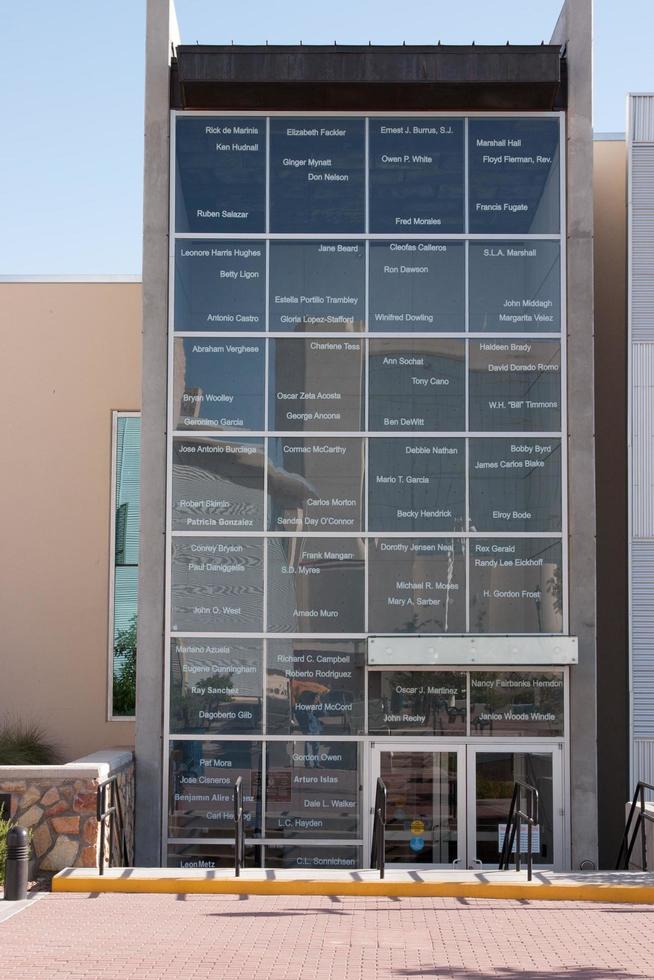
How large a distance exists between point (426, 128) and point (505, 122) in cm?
113

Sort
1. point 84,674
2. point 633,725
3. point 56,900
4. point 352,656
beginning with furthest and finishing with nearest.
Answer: point 84,674 → point 633,725 → point 352,656 → point 56,900

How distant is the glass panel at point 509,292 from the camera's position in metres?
16.9

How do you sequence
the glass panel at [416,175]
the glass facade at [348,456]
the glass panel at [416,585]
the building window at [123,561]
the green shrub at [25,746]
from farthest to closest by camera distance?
the building window at [123,561] → the green shrub at [25,746] → the glass panel at [416,175] → the glass panel at [416,585] → the glass facade at [348,456]

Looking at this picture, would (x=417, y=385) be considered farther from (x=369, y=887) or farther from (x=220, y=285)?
(x=369, y=887)

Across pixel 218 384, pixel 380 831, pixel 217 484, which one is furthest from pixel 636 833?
pixel 218 384

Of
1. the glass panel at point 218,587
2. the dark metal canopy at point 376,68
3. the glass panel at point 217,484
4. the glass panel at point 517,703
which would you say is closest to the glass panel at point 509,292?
the dark metal canopy at point 376,68

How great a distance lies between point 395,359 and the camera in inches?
662

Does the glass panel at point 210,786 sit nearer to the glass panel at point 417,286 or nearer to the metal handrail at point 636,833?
the metal handrail at point 636,833

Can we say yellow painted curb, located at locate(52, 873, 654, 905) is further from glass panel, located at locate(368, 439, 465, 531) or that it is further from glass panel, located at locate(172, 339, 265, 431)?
glass panel, located at locate(172, 339, 265, 431)

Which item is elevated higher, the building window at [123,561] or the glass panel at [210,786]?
the building window at [123,561]

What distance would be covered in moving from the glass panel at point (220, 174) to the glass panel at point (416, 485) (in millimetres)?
3754

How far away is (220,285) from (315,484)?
3126 millimetres

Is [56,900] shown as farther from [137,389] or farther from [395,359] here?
[137,389]

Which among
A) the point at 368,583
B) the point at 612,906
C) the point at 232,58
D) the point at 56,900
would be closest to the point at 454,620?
the point at 368,583
